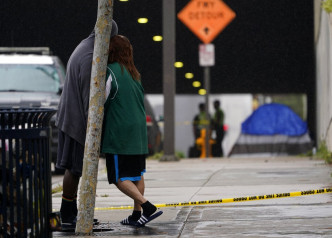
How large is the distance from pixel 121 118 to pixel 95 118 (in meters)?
0.43

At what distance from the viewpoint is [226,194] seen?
9680 mm

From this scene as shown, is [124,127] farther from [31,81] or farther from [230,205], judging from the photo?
[31,81]

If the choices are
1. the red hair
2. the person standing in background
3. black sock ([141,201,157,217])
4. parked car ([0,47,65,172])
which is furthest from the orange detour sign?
black sock ([141,201,157,217])

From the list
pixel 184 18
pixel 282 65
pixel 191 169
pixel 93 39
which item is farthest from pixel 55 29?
pixel 93 39

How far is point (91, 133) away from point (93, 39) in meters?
0.96

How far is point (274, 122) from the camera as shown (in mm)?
27094

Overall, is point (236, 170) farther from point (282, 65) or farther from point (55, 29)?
point (282, 65)

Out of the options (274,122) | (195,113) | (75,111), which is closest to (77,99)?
(75,111)

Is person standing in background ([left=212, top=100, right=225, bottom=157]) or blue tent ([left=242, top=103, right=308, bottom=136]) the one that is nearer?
person standing in background ([left=212, top=100, right=225, bottom=157])

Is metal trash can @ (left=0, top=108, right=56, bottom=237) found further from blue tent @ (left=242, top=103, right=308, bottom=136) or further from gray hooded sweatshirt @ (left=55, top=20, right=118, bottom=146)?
blue tent @ (left=242, top=103, right=308, bottom=136)

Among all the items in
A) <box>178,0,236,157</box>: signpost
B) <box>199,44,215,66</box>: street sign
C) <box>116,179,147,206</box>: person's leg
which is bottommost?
<box>116,179,147,206</box>: person's leg

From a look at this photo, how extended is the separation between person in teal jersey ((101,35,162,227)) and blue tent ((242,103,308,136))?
19633 mm

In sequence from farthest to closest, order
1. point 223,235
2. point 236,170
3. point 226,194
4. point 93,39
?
point 236,170
point 226,194
point 93,39
point 223,235

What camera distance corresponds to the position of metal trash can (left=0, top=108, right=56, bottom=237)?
5.27 meters
